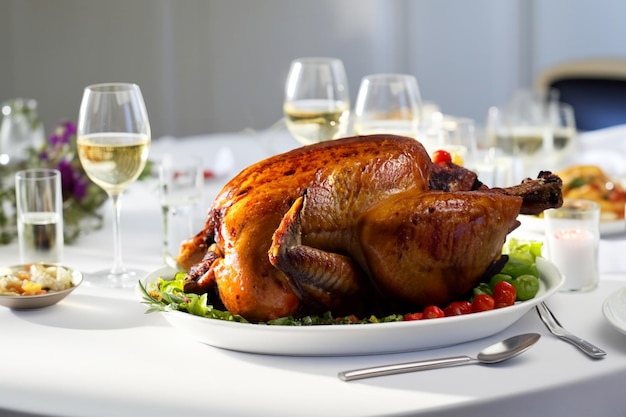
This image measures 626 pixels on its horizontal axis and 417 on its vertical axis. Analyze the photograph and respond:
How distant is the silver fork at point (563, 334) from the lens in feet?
4.55

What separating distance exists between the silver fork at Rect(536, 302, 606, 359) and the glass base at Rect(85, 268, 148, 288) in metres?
0.75

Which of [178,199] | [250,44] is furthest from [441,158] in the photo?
[250,44]

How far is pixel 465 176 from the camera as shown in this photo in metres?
1.63

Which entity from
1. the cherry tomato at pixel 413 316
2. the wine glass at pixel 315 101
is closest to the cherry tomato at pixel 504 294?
the cherry tomato at pixel 413 316

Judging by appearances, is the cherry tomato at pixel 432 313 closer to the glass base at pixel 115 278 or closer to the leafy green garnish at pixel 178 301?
the leafy green garnish at pixel 178 301

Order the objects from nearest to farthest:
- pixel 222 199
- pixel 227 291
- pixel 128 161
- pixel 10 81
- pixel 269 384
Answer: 1. pixel 269 384
2. pixel 227 291
3. pixel 222 199
4. pixel 128 161
5. pixel 10 81

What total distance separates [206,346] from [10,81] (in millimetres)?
5738

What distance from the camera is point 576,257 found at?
1.76 metres

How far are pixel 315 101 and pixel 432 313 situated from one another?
0.92 meters

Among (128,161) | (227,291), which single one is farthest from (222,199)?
(128,161)

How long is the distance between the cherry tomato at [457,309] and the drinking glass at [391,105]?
0.74m

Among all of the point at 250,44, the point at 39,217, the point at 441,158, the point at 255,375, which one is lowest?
the point at 255,375

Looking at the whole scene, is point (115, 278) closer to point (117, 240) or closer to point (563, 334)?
point (117, 240)

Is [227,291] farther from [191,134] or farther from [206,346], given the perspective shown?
[191,134]
